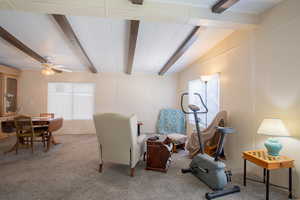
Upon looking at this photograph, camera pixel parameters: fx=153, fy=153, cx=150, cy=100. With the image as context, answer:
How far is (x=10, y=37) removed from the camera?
112 inches

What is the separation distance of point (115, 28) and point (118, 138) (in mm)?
1904

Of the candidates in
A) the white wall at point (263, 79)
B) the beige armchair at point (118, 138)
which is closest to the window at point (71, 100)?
the beige armchair at point (118, 138)

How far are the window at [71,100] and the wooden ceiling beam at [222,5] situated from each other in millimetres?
4830

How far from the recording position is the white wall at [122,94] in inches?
217

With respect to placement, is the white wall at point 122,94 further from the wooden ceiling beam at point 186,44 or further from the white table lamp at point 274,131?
the white table lamp at point 274,131

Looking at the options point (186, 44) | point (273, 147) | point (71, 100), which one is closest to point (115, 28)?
point (186, 44)

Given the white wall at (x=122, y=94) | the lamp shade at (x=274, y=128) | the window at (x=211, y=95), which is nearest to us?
the lamp shade at (x=274, y=128)

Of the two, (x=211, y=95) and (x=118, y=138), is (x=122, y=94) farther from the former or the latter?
(x=118, y=138)

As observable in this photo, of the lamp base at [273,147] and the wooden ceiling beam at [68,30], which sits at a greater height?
the wooden ceiling beam at [68,30]

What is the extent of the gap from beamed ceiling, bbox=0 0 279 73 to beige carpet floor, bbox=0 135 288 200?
234 centimetres

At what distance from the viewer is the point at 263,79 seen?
2.35m

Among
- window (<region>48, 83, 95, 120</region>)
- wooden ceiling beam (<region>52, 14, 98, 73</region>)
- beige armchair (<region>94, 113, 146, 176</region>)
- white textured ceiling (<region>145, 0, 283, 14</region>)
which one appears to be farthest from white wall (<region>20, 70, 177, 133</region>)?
white textured ceiling (<region>145, 0, 283, 14</region>)

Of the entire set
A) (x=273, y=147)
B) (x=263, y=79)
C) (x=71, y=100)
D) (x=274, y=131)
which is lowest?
(x=273, y=147)

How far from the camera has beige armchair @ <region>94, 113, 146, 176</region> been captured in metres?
2.36
